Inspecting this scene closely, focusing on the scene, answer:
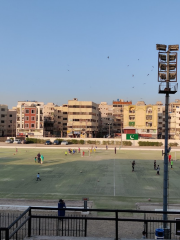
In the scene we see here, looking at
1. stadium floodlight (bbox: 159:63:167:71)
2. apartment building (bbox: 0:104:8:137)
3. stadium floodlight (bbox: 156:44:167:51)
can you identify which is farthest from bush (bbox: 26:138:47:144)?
stadium floodlight (bbox: 159:63:167:71)

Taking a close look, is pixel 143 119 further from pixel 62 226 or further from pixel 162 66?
pixel 62 226

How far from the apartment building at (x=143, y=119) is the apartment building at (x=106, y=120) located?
27.1m

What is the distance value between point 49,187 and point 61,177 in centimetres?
507

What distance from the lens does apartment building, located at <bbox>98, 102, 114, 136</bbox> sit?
140 metres

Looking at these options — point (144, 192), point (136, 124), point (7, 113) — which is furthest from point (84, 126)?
point (144, 192)

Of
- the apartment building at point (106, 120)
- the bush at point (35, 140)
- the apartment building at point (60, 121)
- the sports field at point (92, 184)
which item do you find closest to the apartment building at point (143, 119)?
the apartment building at point (106, 120)

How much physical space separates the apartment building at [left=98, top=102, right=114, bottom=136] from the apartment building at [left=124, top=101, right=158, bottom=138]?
27.1 m

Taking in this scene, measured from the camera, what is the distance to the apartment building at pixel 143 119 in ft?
353

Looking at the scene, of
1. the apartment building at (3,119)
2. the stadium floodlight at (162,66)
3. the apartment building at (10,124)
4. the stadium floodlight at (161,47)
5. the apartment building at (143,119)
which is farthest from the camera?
the apartment building at (10,124)

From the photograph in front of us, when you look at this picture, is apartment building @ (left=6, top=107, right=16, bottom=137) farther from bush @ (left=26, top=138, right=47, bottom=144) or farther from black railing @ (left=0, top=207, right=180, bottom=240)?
black railing @ (left=0, top=207, right=180, bottom=240)

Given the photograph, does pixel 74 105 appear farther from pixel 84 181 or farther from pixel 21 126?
pixel 84 181

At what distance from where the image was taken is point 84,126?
11294 centimetres

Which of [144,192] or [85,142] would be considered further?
[85,142]

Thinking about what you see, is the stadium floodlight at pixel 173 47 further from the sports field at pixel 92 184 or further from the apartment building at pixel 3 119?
the apartment building at pixel 3 119
